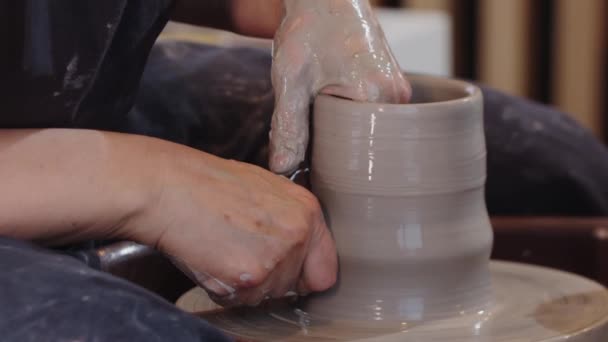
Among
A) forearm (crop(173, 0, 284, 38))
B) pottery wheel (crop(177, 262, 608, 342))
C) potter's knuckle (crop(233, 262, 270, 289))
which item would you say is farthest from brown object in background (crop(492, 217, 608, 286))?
potter's knuckle (crop(233, 262, 270, 289))

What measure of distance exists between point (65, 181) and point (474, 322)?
1.07 feet

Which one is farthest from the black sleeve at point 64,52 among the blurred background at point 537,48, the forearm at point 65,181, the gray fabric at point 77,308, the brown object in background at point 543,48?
the brown object in background at point 543,48

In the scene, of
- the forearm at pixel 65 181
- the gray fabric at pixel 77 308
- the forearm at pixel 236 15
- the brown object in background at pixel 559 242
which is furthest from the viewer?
the brown object in background at pixel 559 242

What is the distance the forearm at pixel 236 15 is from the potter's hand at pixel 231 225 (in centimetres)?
20

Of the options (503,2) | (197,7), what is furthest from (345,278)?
(503,2)

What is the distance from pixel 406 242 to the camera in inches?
30.8

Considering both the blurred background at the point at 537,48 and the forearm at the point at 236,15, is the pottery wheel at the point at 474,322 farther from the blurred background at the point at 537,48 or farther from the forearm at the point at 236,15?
the blurred background at the point at 537,48

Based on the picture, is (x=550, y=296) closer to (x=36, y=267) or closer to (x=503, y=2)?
(x=36, y=267)

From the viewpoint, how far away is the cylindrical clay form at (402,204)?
2.52 ft

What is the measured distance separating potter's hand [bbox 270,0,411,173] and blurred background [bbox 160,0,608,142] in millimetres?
1974

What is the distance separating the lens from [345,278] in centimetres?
80

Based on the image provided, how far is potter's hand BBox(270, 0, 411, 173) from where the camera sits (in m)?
0.79

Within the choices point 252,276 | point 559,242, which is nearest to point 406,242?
point 252,276

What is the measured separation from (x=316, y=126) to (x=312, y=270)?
0.11 metres
